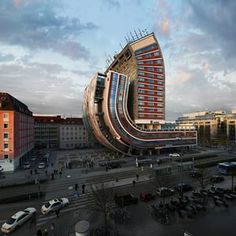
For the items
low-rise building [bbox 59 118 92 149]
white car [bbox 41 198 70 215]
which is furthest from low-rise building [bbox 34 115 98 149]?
white car [bbox 41 198 70 215]

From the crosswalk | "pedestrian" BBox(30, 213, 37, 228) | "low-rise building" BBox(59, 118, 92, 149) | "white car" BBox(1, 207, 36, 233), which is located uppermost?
"low-rise building" BBox(59, 118, 92, 149)

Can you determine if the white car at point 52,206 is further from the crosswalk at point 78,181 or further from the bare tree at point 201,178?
the bare tree at point 201,178

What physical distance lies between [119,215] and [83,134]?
Result: 9470 cm

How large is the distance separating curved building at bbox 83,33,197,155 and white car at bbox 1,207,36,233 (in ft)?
152

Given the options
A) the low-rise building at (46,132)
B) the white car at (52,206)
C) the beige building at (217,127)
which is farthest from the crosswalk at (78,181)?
the beige building at (217,127)

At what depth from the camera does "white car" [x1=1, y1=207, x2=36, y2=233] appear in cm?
2342

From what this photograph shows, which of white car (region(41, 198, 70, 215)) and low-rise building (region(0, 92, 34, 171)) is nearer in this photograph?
white car (region(41, 198, 70, 215))

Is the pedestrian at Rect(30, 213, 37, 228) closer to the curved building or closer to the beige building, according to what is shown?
the curved building

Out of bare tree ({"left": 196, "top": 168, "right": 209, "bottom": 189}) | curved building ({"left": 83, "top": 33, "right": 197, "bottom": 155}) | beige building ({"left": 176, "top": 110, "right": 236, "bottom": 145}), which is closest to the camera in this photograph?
bare tree ({"left": 196, "top": 168, "right": 209, "bottom": 189})

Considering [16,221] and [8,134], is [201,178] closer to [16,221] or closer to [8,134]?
[16,221]

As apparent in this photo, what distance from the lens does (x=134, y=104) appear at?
8362cm

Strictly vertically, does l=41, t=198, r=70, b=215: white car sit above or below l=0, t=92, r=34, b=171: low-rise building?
below

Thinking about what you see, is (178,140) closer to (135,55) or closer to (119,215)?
(135,55)

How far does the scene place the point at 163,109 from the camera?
90.3 metres
